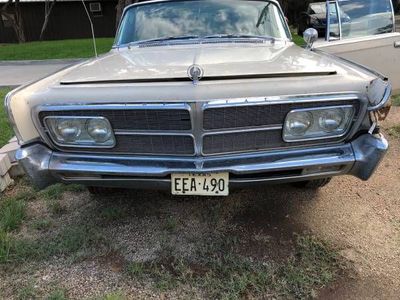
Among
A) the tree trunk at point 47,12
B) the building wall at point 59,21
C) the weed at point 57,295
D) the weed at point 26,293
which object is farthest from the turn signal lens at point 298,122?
the building wall at point 59,21

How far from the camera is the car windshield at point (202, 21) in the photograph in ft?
13.8

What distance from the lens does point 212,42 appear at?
13.0 ft

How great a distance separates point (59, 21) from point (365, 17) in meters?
25.3

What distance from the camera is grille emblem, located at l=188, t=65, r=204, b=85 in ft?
8.93


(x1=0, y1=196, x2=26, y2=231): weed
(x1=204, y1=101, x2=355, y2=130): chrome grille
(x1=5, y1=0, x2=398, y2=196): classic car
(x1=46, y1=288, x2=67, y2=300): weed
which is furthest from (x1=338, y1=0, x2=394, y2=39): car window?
(x1=46, y1=288, x2=67, y2=300): weed

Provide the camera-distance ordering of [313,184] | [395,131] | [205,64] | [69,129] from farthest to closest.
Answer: [395,131], [313,184], [205,64], [69,129]

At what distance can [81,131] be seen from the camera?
2910mm

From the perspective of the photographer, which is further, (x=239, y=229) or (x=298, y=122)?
(x=239, y=229)

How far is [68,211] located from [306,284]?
204cm

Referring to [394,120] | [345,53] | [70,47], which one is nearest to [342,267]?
[345,53]

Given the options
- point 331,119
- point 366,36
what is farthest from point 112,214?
point 366,36

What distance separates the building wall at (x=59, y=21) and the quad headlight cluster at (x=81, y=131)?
2645 centimetres

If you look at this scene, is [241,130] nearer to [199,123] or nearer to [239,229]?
[199,123]

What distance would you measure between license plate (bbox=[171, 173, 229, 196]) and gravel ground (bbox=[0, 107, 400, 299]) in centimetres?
54
